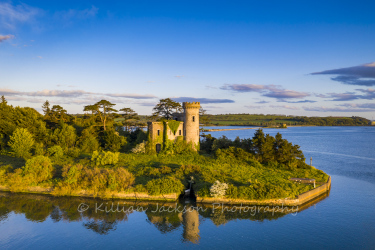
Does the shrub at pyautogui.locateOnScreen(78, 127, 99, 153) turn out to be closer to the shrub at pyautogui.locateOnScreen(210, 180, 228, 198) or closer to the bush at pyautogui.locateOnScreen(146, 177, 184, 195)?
the bush at pyautogui.locateOnScreen(146, 177, 184, 195)

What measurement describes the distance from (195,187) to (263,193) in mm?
6960

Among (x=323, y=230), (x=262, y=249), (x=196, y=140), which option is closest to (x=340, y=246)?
(x=323, y=230)

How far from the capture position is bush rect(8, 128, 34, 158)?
131 feet

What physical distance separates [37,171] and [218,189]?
19.6m

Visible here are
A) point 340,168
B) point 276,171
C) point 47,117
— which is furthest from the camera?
point 47,117

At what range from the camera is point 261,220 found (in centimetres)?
2323

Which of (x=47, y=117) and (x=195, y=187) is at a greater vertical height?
(x=47, y=117)

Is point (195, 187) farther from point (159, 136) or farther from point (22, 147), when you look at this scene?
point (22, 147)

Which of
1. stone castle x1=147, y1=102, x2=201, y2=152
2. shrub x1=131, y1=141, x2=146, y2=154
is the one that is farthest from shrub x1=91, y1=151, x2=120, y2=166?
stone castle x1=147, y1=102, x2=201, y2=152

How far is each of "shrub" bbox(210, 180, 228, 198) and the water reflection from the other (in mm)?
1029

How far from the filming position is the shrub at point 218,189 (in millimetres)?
26306

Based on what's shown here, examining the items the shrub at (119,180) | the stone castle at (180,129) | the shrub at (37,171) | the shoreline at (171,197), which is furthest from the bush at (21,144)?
the shrub at (119,180)

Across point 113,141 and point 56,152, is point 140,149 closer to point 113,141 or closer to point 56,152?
point 113,141

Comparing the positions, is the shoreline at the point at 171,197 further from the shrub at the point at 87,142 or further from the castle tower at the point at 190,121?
the castle tower at the point at 190,121
